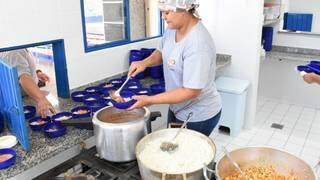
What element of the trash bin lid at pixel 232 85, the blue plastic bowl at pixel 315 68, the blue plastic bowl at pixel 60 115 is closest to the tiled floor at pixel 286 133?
the trash bin lid at pixel 232 85

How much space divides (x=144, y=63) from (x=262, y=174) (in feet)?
2.84

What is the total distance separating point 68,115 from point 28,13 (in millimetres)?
622

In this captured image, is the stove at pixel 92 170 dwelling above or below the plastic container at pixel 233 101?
above

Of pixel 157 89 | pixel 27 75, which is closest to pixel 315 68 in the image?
pixel 157 89

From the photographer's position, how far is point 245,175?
3.45 ft

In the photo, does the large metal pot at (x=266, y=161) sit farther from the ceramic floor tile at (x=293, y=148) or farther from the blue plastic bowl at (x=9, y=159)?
the ceramic floor tile at (x=293, y=148)

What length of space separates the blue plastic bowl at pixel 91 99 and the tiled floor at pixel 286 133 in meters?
1.13

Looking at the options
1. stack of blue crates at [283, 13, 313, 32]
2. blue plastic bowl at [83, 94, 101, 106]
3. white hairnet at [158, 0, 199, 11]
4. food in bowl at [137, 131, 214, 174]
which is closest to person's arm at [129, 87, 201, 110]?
food in bowl at [137, 131, 214, 174]

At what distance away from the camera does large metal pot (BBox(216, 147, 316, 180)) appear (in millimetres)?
1036

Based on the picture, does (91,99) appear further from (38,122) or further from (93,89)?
(38,122)

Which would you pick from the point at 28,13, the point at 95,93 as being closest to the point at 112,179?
the point at 95,93

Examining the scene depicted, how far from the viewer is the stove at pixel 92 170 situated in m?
1.12

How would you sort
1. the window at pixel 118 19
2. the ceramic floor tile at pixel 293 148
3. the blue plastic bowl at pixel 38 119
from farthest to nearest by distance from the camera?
the window at pixel 118 19 < the ceramic floor tile at pixel 293 148 < the blue plastic bowl at pixel 38 119

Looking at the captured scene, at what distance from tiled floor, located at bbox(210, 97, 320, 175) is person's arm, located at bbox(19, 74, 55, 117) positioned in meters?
1.41
